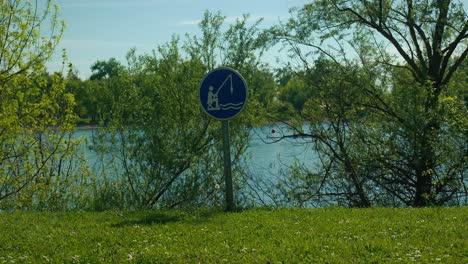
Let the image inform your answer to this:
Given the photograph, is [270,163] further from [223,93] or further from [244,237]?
[244,237]

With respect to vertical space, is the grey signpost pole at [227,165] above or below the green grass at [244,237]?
above

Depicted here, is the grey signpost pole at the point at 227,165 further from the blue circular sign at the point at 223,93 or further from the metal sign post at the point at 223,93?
Result: the blue circular sign at the point at 223,93

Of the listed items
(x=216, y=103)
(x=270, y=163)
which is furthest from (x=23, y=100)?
(x=270, y=163)

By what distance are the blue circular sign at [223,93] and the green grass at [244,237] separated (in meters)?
1.71

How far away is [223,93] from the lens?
9.80 meters

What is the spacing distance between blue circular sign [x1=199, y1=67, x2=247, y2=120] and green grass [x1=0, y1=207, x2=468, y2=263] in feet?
5.62

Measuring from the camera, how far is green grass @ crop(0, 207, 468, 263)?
6.50m

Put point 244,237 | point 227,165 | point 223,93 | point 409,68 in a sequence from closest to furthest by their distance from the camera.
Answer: point 244,237, point 223,93, point 227,165, point 409,68

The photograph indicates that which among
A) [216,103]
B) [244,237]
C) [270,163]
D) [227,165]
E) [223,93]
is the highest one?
[223,93]

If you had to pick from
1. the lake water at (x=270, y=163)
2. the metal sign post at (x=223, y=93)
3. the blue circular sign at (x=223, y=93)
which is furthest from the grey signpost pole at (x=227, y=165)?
the lake water at (x=270, y=163)

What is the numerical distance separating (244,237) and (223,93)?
10.0 feet

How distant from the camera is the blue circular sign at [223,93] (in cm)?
967

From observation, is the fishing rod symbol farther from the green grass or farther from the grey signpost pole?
the green grass

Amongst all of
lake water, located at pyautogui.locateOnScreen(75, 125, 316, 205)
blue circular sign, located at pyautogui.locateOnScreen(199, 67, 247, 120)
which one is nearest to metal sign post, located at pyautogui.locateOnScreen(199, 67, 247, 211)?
blue circular sign, located at pyautogui.locateOnScreen(199, 67, 247, 120)
